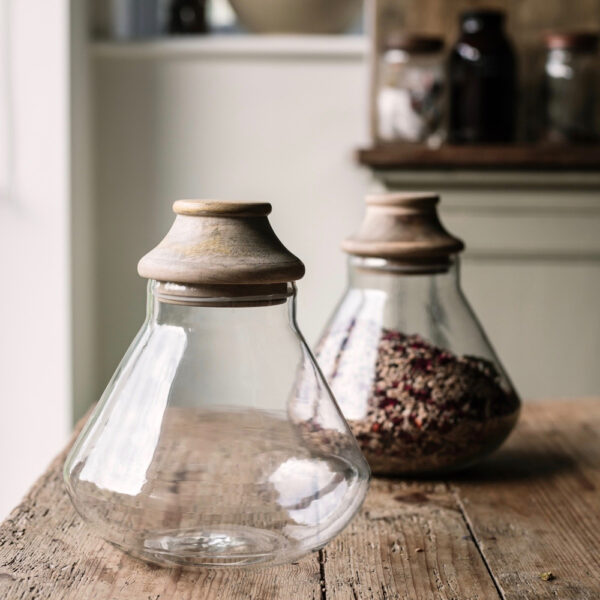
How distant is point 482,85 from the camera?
1.56m

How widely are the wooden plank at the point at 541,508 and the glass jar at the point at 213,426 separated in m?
0.12

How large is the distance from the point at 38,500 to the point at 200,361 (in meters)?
0.23

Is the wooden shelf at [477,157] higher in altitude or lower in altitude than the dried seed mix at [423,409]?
higher

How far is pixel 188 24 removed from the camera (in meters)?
1.76

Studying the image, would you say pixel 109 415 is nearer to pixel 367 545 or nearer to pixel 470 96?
pixel 367 545

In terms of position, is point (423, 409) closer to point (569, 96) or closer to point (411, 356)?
point (411, 356)

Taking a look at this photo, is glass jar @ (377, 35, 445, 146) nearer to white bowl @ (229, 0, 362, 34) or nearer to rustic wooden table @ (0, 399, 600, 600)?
white bowl @ (229, 0, 362, 34)

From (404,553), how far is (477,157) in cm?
106

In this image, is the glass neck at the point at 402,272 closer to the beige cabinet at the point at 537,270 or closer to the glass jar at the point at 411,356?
the glass jar at the point at 411,356

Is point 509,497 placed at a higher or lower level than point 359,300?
lower

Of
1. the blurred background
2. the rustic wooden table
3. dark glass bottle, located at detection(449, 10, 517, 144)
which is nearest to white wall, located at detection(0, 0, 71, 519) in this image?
the blurred background

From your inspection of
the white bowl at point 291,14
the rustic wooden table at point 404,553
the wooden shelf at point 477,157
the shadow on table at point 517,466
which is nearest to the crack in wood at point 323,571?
the rustic wooden table at point 404,553

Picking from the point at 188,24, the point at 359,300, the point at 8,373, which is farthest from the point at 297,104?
the point at 359,300

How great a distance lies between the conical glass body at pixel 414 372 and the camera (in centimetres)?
71
